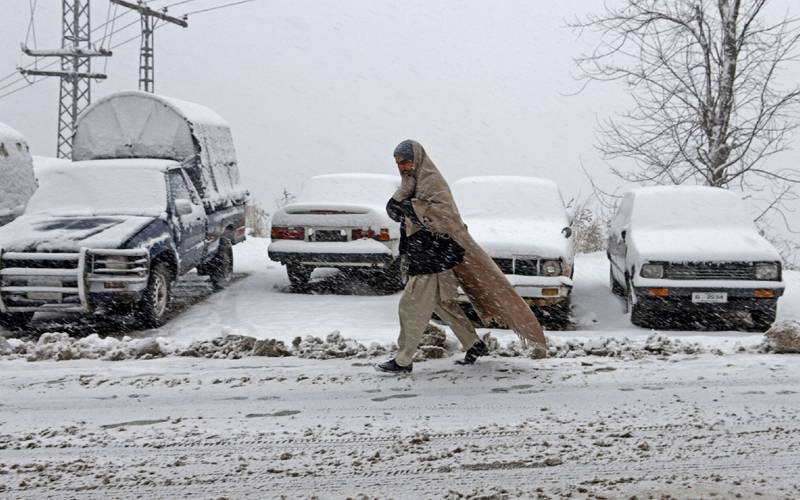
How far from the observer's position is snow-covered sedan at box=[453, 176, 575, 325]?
29.1ft

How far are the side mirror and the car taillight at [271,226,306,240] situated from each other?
147 cm

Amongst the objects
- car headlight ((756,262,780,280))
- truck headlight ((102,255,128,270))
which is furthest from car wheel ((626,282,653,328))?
truck headlight ((102,255,128,270))

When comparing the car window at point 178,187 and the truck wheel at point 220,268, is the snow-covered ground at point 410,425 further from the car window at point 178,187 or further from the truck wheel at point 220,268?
the truck wheel at point 220,268

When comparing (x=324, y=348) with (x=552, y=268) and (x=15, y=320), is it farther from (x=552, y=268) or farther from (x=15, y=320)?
(x=15, y=320)

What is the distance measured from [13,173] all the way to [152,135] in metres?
2.18

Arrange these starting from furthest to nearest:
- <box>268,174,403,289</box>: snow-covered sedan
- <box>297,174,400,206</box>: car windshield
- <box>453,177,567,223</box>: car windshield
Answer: <box>297,174,400,206</box>: car windshield < <box>268,174,403,289</box>: snow-covered sedan < <box>453,177,567,223</box>: car windshield

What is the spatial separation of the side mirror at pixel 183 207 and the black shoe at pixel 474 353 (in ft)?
15.7

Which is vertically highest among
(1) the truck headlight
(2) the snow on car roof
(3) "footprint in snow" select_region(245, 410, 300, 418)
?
(2) the snow on car roof

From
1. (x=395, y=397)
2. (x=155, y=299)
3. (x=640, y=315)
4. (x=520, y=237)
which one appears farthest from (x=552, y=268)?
(x=155, y=299)

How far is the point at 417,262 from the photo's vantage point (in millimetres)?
5949

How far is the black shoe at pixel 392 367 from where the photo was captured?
20.0ft

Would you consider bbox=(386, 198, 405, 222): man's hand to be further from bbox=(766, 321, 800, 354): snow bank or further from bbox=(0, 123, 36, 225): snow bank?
bbox=(0, 123, 36, 225): snow bank

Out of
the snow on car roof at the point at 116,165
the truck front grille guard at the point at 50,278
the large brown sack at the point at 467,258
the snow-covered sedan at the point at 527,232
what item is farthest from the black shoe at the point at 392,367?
the snow on car roof at the point at 116,165

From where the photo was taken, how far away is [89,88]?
1191 inches
